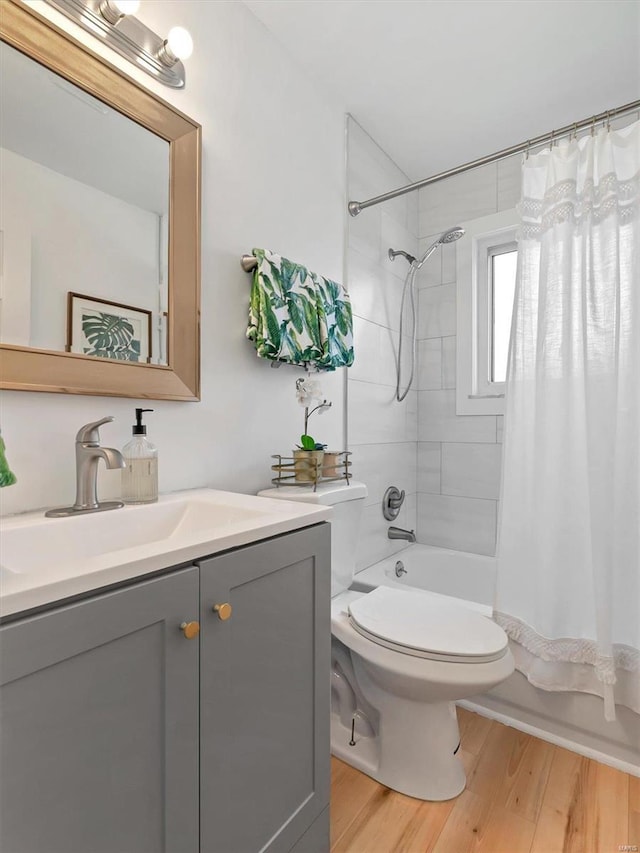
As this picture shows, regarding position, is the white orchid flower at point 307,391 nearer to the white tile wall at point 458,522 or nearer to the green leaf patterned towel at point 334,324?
the green leaf patterned towel at point 334,324

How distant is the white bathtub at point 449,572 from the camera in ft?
7.42

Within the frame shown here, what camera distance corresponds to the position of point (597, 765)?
1454 mm

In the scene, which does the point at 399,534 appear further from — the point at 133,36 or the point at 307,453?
the point at 133,36

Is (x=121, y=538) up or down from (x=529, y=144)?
down

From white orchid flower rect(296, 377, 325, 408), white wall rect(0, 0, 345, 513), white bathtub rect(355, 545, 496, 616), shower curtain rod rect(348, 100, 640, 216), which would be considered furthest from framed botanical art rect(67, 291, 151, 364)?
white bathtub rect(355, 545, 496, 616)

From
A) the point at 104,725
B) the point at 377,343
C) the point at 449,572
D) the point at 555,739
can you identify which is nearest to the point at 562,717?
the point at 555,739

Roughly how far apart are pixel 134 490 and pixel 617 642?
60.8 inches

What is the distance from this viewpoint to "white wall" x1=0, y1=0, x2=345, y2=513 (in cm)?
104

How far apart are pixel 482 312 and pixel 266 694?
2.14m

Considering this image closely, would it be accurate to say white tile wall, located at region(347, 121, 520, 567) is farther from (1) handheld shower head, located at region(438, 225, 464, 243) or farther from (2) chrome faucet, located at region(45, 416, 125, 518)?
(2) chrome faucet, located at region(45, 416, 125, 518)

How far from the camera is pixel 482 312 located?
7.96 feet

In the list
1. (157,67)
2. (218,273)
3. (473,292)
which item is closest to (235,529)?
(218,273)

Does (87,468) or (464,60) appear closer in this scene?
(87,468)

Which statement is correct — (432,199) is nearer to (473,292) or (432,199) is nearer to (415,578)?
(473,292)
